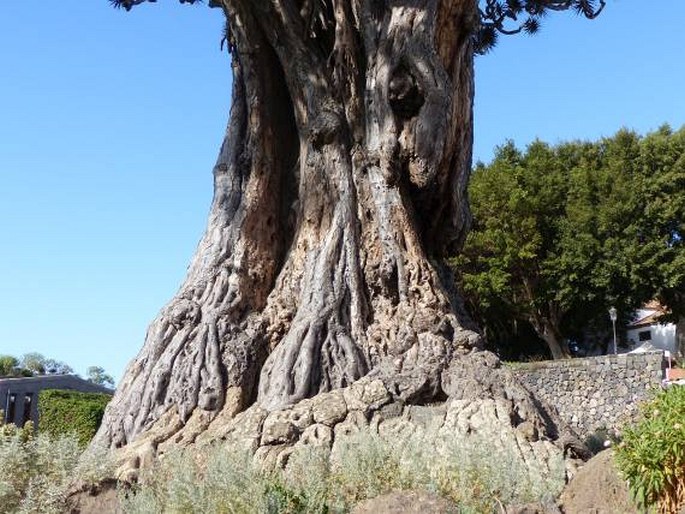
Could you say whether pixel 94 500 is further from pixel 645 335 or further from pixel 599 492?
pixel 645 335

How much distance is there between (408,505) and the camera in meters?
4.67

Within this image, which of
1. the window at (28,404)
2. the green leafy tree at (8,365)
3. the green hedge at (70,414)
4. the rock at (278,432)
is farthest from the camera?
the green leafy tree at (8,365)

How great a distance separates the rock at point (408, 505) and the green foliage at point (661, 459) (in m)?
1.06

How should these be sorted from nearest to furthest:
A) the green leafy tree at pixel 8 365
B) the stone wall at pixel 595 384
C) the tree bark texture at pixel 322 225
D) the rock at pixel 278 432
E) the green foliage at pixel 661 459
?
the green foliage at pixel 661 459 < the rock at pixel 278 432 < the tree bark texture at pixel 322 225 < the stone wall at pixel 595 384 < the green leafy tree at pixel 8 365

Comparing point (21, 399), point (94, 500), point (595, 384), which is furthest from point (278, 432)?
point (21, 399)

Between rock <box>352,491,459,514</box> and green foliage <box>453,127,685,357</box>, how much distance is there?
27.9 metres

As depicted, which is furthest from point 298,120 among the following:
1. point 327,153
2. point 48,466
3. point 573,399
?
point 573,399

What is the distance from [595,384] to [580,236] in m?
10.7

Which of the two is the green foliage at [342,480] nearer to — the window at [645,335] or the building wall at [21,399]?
the building wall at [21,399]

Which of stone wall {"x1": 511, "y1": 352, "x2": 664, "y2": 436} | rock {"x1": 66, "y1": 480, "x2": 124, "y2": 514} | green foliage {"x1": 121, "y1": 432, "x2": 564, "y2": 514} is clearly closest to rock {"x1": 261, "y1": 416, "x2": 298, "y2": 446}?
green foliage {"x1": 121, "y1": 432, "x2": 564, "y2": 514}

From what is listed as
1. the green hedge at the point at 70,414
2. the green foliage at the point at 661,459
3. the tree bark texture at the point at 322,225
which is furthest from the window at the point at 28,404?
the green foliage at the point at 661,459

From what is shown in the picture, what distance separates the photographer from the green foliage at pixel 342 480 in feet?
16.3

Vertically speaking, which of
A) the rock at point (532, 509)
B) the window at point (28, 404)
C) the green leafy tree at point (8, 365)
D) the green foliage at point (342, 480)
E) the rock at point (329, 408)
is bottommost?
the rock at point (532, 509)

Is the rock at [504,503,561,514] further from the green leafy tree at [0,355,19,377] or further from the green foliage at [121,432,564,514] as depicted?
the green leafy tree at [0,355,19,377]
